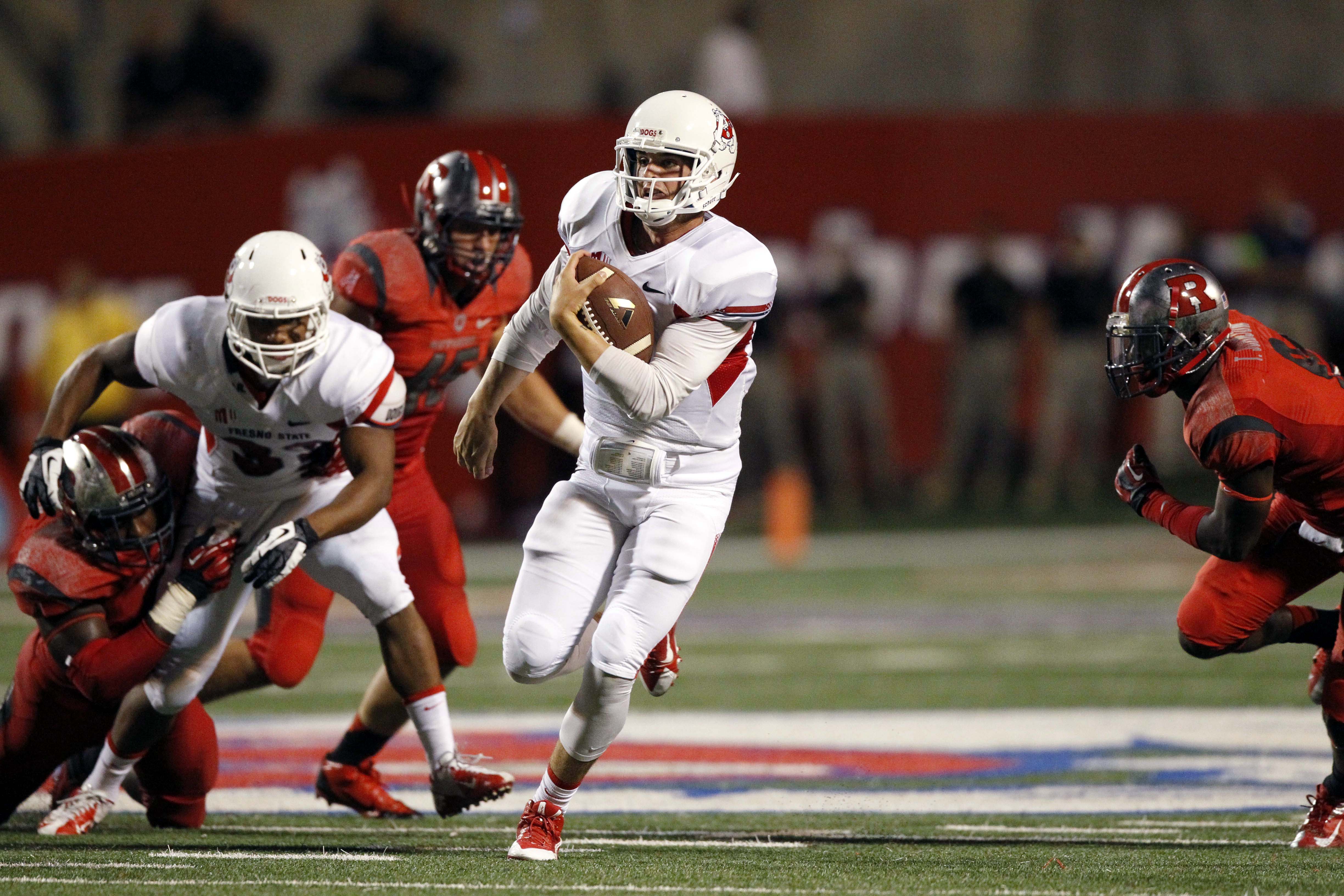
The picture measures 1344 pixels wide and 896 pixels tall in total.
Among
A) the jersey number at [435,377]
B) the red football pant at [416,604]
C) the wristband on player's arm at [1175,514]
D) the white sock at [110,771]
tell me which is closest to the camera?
the wristband on player's arm at [1175,514]

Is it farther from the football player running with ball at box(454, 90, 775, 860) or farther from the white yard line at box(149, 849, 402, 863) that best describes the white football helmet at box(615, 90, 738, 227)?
the white yard line at box(149, 849, 402, 863)

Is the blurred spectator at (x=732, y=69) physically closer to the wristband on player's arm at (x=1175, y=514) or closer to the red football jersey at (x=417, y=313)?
the red football jersey at (x=417, y=313)

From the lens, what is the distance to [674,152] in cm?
421

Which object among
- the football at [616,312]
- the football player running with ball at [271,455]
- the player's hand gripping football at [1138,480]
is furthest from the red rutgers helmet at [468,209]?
the player's hand gripping football at [1138,480]

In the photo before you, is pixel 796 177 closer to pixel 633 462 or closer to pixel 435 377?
pixel 435 377

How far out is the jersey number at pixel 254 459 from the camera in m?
4.65

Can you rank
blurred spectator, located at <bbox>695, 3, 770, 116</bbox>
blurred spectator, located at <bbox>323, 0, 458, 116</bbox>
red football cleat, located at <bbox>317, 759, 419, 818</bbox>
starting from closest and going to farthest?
red football cleat, located at <bbox>317, 759, 419, 818</bbox> → blurred spectator, located at <bbox>323, 0, 458, 116</bbox> → blurred spectator, located at <bbox>695, 3, 770, 116</bbox>

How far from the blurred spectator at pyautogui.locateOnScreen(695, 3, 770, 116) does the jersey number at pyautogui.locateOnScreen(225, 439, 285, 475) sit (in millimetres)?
8242

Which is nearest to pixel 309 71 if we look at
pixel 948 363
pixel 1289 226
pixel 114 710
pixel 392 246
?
pixel 948 363

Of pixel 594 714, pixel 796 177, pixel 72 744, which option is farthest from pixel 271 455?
pixel 796 177

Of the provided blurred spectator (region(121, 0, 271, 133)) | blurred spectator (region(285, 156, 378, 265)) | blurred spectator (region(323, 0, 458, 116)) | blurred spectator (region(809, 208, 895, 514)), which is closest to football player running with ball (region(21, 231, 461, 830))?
blurred spectator (region(285, 156, 378, 265))

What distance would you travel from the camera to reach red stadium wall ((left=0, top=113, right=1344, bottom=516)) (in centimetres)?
1184

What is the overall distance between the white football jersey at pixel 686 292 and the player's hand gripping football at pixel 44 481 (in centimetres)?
126

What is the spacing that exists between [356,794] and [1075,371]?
8.10m
